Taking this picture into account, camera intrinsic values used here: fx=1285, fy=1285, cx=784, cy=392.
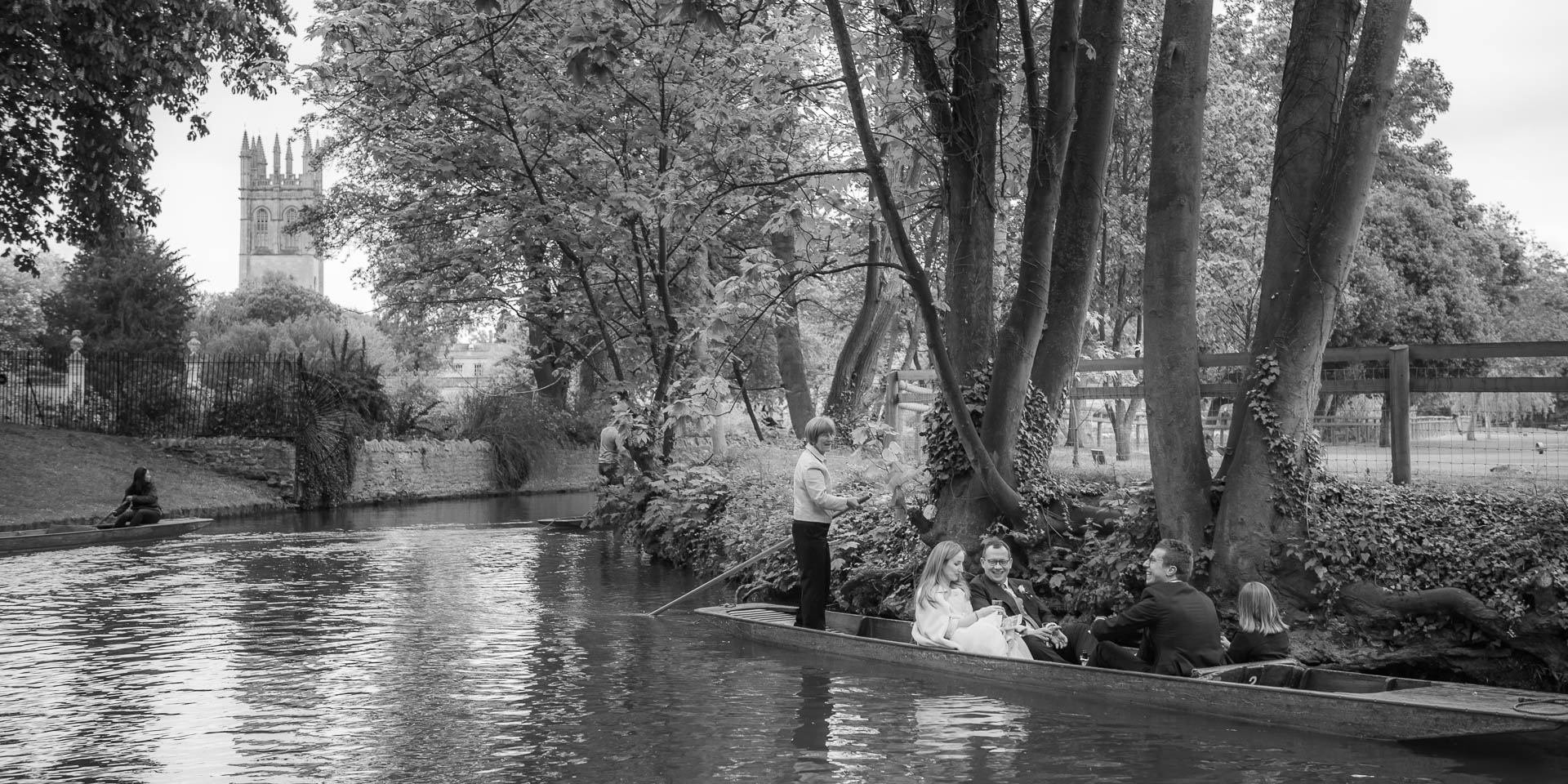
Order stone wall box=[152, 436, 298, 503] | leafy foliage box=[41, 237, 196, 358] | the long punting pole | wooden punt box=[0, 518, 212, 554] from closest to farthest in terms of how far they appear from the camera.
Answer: the long punting pole < wooden punt box=[0, 518, 212, 554] < stone wall box=[152, 436, 298, 503] < leafy foliage box=[41, 237, 196, 358]

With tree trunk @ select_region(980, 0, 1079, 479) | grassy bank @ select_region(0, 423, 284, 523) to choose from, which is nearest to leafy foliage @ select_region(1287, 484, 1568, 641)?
tree trunk @ select_region(980, 0, 1079, 479)

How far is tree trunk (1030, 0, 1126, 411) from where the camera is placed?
37.6 ft

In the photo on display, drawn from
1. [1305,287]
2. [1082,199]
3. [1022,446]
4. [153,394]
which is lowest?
[1022,446]

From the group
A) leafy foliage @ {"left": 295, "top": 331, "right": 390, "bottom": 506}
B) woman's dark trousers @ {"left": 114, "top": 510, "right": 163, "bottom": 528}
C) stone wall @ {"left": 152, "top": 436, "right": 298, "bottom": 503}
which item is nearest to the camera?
woman's dark trousers @ {"left": 114, "top": 510, "right": 163, "bottom": 528}

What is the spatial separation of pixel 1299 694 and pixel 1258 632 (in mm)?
896

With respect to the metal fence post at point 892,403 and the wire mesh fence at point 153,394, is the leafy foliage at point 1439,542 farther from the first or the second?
the wire mesh fence at point 153,394

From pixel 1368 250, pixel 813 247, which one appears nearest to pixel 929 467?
pixel 813 247

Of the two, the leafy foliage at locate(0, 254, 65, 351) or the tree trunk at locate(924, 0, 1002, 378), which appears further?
the leafy foliage at locate(0, 254, 65, 351)

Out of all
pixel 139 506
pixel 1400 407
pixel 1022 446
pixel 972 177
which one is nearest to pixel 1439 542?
pixel 1400 407

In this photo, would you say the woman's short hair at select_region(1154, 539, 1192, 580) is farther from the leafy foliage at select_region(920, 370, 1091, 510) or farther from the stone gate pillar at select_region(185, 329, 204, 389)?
the stone gate pillar at select_region(185, 329, 204, 389)

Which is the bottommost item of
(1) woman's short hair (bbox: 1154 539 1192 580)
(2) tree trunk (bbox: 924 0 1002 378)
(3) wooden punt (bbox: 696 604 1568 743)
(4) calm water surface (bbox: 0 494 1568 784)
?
(4) calm water surface (bbox: 0 494 1568 784)

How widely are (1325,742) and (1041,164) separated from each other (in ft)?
19.0

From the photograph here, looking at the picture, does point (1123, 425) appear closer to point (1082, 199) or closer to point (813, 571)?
point (1082, 199)

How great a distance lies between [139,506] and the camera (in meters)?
21.3
